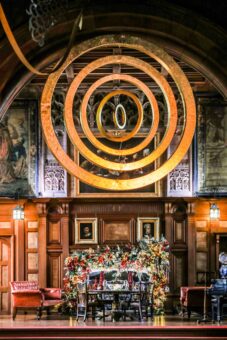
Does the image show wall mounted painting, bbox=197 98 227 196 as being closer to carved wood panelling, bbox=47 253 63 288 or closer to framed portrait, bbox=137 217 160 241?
framed portrait, bbox=137 217 160 241

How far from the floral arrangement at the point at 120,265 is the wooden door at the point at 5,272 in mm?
A: 1891

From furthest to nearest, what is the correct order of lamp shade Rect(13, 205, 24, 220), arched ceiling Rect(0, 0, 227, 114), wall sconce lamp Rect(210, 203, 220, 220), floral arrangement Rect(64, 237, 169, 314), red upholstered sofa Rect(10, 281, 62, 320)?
1. wall sconce lamp Rect(210, 203, 220, 220)
2. lamp shade Rect(13, 205, 24, 220)
3. floral arrangement Rect(64, 237, 169, 314)
4. red upholstered sofa Rect(10, 281, 62, 320)
5. arched ceiling Rect(0, 0, 227, 114)

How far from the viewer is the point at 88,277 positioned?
879 inches

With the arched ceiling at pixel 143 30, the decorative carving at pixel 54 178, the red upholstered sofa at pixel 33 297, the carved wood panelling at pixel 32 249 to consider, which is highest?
the arched ceiling at pixel 143 30

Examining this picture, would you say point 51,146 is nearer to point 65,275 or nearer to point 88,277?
point 88,277

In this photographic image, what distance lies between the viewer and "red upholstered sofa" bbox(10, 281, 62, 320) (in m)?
22.1

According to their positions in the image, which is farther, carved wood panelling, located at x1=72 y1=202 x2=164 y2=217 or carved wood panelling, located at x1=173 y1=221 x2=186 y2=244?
carved wood panelling, located at x1=72 y1=202 x2=164 y2=217

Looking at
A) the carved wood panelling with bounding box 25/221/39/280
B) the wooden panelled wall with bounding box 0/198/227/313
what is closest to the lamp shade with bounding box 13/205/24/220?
the wooden panelled wall with bounding box 0/198/227/313

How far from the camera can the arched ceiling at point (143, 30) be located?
13648mm

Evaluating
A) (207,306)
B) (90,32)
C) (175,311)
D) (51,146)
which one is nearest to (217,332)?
(51,146)

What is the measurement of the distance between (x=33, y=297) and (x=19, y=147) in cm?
439

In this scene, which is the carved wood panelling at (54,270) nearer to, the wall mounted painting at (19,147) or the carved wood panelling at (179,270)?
the wall mounted painting at (19,147)

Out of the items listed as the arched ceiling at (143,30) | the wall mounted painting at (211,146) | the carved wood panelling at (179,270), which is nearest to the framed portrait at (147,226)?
the carved wood panelling at (179,270)

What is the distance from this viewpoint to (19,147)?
24.4 metres
